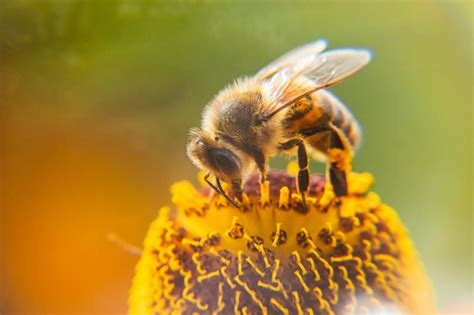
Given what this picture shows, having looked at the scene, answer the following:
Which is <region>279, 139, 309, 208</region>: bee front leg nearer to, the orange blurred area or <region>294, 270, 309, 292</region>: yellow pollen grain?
<region>294, 270, 309, 292</region>: yellow pollen grain

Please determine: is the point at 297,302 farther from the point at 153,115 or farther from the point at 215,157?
the point at 153,115

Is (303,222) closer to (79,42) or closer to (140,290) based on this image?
(140,290)

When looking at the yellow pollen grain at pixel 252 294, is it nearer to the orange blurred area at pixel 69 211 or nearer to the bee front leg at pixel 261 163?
the bee front leg at pixel 261 163

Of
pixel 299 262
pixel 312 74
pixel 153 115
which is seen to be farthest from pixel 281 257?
pixel 153 115

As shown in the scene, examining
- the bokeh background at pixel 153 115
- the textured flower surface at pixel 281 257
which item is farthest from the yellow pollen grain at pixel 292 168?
the bokeh background at pixel 153 115

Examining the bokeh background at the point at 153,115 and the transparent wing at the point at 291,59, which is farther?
the bokeh background at the point at 153,115

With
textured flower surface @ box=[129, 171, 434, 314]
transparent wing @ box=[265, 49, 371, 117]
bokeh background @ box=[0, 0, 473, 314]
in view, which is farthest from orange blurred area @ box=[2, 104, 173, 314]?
transparent wing @ box=[265, 49, 371, 117]
